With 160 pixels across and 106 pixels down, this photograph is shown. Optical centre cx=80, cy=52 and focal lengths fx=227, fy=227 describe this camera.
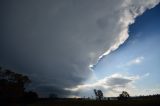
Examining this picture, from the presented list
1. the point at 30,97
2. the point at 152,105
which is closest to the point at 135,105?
the point at 152,105

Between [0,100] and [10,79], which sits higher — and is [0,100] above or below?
below

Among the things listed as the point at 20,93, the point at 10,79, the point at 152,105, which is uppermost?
the point at 10,79

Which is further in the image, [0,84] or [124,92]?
[124,92]

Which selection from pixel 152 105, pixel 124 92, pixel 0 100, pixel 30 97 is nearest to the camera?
pixel 152 105

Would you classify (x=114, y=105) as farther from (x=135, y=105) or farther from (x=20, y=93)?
(x=20, y=93)

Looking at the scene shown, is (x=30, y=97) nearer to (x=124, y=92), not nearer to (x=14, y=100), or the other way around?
(x=14, y=100)

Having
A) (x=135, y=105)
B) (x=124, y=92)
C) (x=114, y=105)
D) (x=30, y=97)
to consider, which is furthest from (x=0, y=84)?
(x=124, y=92)

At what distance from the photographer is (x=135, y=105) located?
96.6m

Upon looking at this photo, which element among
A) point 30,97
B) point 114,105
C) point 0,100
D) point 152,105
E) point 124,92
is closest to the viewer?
point 152,105

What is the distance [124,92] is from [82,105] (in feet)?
263

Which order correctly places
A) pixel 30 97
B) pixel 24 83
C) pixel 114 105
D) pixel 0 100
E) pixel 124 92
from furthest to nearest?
1. pixel 124 92
2. pixel 30 97
3. pixel 24 83
4. pixel 0 100
5. pixel 114 105

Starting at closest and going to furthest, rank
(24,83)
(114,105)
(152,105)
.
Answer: (152,105) → (114,105) → (24,83)

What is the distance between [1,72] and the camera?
378 feet

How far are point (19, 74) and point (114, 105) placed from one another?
51960mm
